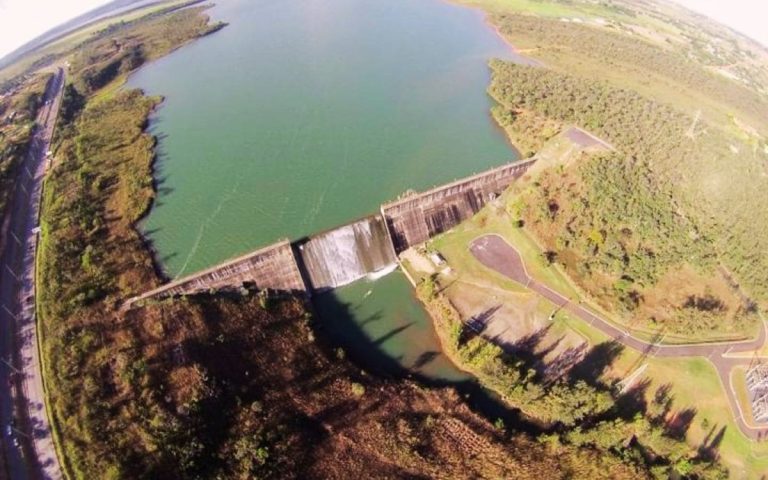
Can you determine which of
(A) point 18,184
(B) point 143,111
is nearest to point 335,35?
(B) point 143,111

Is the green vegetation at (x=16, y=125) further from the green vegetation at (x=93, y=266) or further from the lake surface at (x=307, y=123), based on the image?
the lake surface at (x=307, y=123)

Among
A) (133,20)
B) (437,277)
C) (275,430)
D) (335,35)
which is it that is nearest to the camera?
(275,430)

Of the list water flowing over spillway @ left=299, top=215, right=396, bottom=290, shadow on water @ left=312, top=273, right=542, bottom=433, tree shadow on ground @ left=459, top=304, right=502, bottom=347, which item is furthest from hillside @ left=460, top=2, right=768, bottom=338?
water flowing over spillway @ left=299, top=215, right=396, bottom=290

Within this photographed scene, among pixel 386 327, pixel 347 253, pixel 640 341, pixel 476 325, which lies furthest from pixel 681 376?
pixel 347 253

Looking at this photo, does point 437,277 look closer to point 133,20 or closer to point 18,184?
point 18,184

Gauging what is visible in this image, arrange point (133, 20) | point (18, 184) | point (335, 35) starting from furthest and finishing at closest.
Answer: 1. point (133, 20)
2. point (335, 35)
3. point (18, 184)

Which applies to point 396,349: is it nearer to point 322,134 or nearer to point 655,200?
point 655,200

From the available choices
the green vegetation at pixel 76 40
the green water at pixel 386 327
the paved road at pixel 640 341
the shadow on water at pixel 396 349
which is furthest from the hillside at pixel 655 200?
the green vegetation at pixel 76 40
